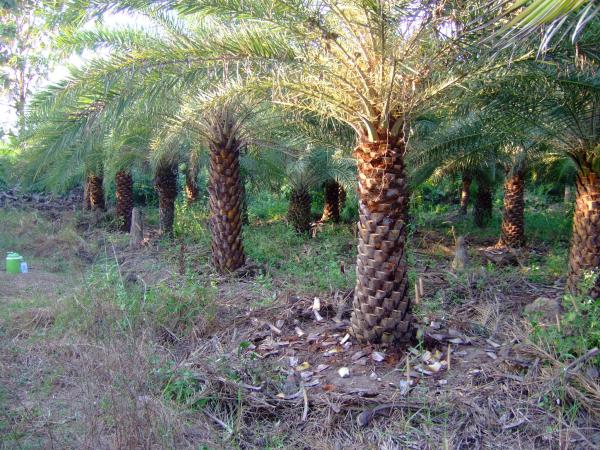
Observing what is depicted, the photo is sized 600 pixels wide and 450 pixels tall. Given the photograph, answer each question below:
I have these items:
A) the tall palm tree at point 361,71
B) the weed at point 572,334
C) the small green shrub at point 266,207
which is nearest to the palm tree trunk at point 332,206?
the small green shrub at point 266,207

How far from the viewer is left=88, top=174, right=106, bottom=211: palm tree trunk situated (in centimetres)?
1820

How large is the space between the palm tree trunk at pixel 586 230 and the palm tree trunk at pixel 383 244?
285cm

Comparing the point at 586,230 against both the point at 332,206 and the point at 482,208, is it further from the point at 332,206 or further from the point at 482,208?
the point at 332,206

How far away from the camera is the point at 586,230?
7.25 metres

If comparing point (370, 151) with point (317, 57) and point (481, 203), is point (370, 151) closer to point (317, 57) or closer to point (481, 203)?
point (317, 57)

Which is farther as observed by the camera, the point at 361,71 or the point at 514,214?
the point at 514,214

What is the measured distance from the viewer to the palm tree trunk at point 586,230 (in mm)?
7148

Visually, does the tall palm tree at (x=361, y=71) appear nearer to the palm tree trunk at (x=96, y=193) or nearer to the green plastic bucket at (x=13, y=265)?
the green plastic bucket at (x=13, y=265)

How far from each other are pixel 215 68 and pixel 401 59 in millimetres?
1905

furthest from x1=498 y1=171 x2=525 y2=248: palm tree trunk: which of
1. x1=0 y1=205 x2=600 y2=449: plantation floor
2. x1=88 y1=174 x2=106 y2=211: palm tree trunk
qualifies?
x1=88 y1=174 x2=106 y2=211: palm tree trunk

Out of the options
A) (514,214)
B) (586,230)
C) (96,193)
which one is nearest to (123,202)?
(96,193)

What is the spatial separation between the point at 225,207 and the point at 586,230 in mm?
5658

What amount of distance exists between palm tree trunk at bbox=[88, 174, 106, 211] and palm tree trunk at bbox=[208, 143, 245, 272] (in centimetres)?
978

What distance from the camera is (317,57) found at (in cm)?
568
